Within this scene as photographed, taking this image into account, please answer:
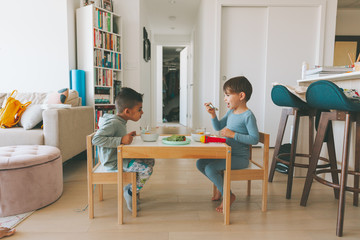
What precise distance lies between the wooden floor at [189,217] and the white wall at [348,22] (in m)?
4.46

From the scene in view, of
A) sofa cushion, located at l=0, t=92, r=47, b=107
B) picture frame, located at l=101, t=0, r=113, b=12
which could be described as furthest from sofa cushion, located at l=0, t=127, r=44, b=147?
picture frame, located at l=101, t=0, r=113, b=12

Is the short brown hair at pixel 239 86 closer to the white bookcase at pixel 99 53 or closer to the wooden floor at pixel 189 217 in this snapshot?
the wooden floor at pixel 189 217

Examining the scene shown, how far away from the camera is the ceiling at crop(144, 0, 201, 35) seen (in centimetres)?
462

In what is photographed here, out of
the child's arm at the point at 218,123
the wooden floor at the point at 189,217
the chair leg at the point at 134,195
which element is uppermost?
the child's arm at the point at 218,123

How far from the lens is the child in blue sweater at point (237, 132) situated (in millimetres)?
1504

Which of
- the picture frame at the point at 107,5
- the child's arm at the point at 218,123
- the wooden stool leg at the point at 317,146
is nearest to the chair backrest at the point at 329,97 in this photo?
the wooden stool leg at the point at 317,146

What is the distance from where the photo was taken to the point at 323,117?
1.57 metres

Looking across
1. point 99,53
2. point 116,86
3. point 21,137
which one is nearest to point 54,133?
point 21,137

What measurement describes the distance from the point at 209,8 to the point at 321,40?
175cm

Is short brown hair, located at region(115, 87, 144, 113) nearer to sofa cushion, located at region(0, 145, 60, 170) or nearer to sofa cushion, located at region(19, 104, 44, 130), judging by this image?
sofa cushion, located at region(0, 145, 60, 170)

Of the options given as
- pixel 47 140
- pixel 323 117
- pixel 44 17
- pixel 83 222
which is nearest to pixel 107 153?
pixel 83 222

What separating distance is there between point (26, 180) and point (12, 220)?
0.76 ft

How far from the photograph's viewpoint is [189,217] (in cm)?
150

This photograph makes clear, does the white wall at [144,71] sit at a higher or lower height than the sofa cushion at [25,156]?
higher
